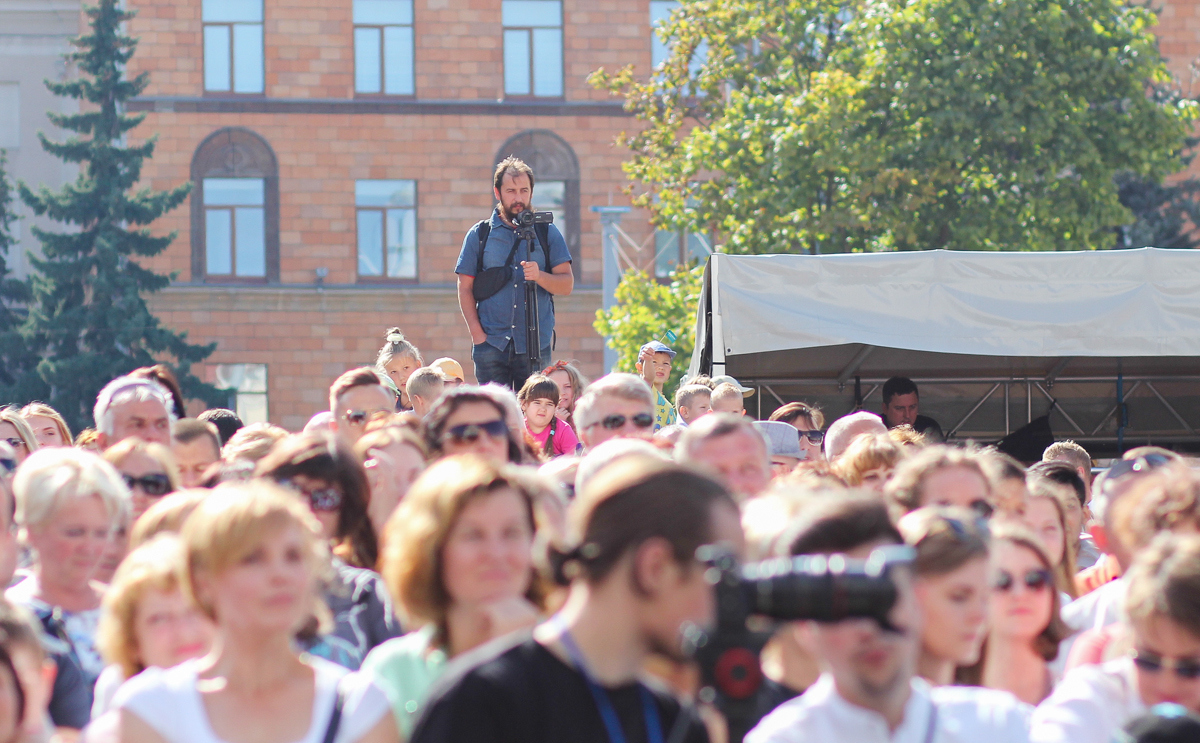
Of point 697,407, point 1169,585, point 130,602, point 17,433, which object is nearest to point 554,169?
point 697,407

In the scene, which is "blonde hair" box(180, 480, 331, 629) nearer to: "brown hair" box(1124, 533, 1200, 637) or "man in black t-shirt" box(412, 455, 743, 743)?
"man in black t-shirt" box(412, 455, 743, 743)

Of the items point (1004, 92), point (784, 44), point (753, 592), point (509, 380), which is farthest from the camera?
point (784, 44)

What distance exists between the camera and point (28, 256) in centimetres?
3278

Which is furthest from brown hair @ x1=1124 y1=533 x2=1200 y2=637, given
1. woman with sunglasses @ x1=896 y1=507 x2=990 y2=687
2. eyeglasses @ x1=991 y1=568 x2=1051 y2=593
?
eyeglasses @ x1=991 y1=568 x2=1051 y2=593

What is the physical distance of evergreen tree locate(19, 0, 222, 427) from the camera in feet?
104

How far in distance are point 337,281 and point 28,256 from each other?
670 centimetres

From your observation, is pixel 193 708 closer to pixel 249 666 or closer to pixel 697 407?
pixel 249 666

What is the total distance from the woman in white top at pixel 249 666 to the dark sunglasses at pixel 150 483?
1975mm

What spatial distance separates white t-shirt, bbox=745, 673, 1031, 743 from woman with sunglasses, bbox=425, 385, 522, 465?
7.91 ft

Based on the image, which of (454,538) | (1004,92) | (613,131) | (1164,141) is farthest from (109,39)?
(454,538)

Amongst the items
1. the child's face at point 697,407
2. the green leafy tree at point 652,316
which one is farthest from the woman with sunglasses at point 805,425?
the green leafy tree at point 652,316

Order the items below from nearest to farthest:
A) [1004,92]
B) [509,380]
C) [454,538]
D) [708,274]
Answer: [454,538] < [509,380] < [708,274] < [1004,92]

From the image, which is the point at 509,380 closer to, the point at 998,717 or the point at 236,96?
the point at 998,717

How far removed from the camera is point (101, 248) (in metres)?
31.9
